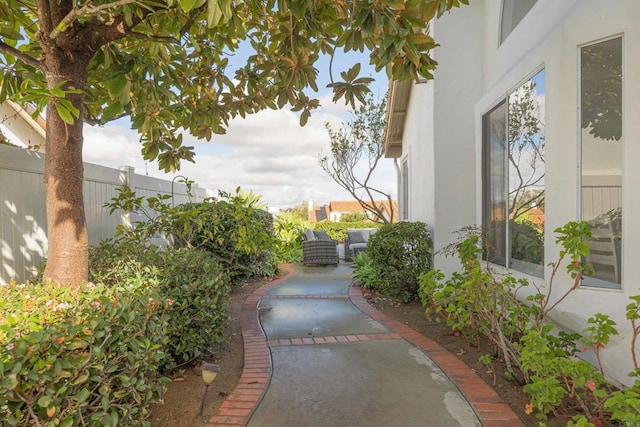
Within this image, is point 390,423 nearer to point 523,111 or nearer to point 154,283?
point 154,283

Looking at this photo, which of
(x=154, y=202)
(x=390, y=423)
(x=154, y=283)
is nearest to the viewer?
(x=390, y=423)

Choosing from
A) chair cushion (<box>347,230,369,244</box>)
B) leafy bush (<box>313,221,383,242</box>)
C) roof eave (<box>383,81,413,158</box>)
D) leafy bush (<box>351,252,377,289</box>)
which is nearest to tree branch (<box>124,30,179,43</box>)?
roof eave (<box>383,81,413,158</box>)

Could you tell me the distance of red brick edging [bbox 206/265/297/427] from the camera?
302cm

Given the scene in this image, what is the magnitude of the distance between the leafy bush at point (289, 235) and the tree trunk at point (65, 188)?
33.4ft

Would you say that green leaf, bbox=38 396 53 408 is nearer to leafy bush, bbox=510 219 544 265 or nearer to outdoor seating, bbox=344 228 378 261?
leafy bush, bbox=510 219 544 265

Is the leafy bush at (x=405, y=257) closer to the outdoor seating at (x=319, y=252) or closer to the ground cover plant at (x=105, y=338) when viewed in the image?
the ground cover plant at (x=105, y=338)

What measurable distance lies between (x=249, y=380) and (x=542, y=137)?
12.6 feet

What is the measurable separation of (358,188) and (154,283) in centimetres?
1204

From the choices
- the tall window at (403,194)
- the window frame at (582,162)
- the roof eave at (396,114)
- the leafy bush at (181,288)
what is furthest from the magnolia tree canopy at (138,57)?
the tall window at (403,194)

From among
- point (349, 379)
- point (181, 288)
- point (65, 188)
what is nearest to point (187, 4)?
point (65, 188)

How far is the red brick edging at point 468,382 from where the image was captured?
9.73ft

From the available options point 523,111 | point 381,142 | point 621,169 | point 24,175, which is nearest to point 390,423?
point 621,169

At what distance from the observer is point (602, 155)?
3.40 meters

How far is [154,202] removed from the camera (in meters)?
5.10
